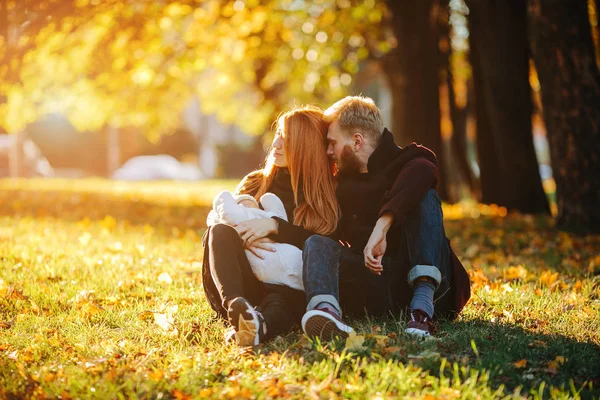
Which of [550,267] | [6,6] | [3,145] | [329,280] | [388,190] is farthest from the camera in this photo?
[3,145]

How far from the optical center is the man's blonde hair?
410cm

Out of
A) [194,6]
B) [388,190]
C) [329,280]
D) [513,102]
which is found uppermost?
[194,6]

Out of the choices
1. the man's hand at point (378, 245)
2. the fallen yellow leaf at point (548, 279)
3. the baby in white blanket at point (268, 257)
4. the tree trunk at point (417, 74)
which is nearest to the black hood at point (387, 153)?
the man's hand at point (378, 245)

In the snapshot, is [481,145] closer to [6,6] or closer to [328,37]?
[328,37]

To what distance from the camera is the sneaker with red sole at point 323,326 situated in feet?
11.5

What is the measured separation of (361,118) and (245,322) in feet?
4.61

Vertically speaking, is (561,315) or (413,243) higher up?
(413,243)

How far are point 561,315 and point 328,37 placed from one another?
11.2 metres

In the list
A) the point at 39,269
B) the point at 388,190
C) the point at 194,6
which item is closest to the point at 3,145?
the point at 194,6

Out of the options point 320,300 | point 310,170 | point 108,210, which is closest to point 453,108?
point 108,210

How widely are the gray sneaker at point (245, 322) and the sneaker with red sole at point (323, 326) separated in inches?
9.7

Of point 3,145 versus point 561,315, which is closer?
point 561,315

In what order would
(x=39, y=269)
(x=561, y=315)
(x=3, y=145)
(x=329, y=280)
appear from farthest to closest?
(x=3, y=145) < (x=39, y=269) < (x=561, y=315) < (x=329, y=280)

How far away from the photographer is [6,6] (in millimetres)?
9109
